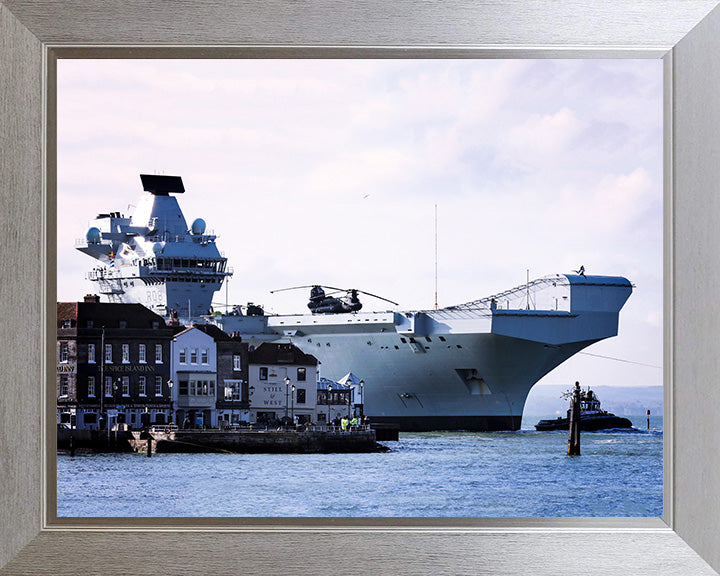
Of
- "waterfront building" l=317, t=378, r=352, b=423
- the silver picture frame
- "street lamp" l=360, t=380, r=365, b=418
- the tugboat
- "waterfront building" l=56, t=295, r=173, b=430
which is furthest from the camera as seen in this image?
the tugboat

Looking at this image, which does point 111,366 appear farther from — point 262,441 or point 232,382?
point 262,441

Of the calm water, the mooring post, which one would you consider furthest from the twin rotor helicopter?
the mooring post

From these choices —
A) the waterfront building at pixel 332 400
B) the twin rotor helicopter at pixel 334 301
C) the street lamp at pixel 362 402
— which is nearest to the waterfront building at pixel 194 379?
the twin rotor helicopter at pixel 334 301

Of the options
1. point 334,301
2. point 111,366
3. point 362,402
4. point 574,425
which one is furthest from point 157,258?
point 574,425

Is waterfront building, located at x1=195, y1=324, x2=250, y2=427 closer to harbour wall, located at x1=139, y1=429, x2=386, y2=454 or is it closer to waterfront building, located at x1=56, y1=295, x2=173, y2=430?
harbour wall, located at x1=139, y1=429, x2=386, y2=454

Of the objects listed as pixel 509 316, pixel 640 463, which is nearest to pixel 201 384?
pixel 509 316

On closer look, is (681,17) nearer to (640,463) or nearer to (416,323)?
(416,323)

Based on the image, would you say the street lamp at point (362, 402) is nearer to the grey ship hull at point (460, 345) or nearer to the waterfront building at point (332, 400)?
the grey ship hull at point (460, 345)
